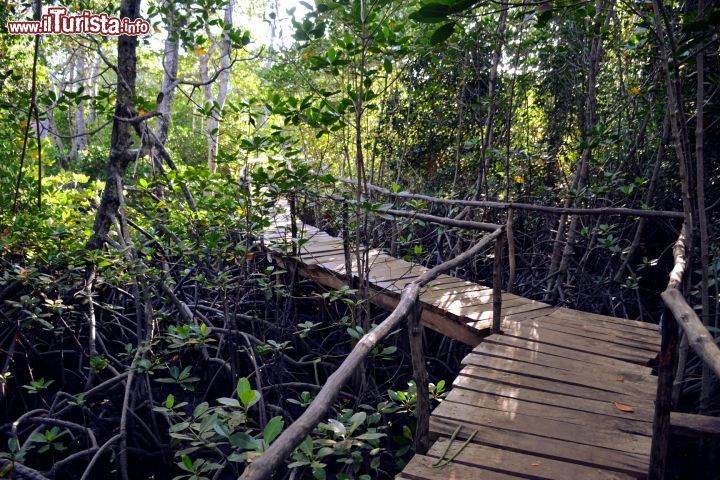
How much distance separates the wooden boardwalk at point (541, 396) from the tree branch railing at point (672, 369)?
26 cm

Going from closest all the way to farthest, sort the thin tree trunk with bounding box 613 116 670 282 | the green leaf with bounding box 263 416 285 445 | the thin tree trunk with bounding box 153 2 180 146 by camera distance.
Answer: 1. the green leaf with bounding box 263 416 285 445
2. the thin tree trunk with bounding box 153 2 180 146
3. the thin tree trunk with bounding box 613 116 670 282

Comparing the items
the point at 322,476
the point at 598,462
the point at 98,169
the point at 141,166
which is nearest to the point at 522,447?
the point at 598,462

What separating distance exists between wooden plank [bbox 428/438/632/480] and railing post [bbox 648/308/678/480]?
300 millimetres

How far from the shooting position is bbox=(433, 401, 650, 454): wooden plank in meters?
1.88

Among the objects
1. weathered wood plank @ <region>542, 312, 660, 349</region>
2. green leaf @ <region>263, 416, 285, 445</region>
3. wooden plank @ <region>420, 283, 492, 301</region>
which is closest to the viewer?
green leaf @ <region>263, 416, 285, 445</region>

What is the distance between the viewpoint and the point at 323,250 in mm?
4965

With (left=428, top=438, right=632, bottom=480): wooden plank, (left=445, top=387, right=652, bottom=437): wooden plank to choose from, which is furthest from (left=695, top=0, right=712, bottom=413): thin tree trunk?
(left=428, top=438, right=632, bottom=480): wooden plank

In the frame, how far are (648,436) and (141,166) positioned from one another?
15.2 feet

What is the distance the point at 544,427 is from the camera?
1.99 metres

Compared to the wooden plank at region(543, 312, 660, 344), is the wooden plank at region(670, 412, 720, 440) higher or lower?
higher

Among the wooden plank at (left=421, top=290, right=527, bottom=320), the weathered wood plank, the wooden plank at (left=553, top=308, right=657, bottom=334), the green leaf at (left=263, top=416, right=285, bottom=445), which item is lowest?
the weathered wood plank

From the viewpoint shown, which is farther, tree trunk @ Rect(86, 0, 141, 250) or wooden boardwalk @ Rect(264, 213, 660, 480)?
tree trunk @ Rect(86, 0, 141, 250)

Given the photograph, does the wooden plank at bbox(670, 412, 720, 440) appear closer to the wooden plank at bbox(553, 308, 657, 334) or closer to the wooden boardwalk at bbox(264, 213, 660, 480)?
the wooden boardwalk at bbox(264, 213, 660, 480)

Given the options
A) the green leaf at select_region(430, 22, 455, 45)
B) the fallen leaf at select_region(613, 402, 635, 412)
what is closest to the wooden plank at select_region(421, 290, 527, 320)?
the fallen leaf at select_region(613, 402, 635, 412)
